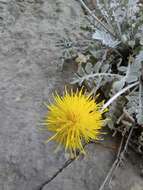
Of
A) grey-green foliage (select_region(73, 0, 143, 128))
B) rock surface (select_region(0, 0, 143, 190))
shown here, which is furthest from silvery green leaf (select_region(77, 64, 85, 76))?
rock surface (select_region(0, 0, 143, 190))

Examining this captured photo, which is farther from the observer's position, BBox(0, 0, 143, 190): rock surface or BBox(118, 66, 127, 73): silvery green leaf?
BBox(118, 66, 127, 73): silvery green leaf

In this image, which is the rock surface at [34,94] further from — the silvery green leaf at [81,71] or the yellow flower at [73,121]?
the yellow flower at [73,121]

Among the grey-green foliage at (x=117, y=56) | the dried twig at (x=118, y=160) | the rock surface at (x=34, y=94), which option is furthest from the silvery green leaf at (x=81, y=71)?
the dried twig at (x=118, y=160)

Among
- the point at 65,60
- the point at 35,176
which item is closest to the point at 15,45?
the point at 65,60

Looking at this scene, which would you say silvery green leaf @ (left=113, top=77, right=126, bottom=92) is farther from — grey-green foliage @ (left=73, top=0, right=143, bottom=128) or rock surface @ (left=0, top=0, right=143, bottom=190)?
rock surface @ (left=0, top=0, right=143, bottom=190)

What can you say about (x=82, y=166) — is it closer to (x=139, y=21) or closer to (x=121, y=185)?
(x=121, y=185)
